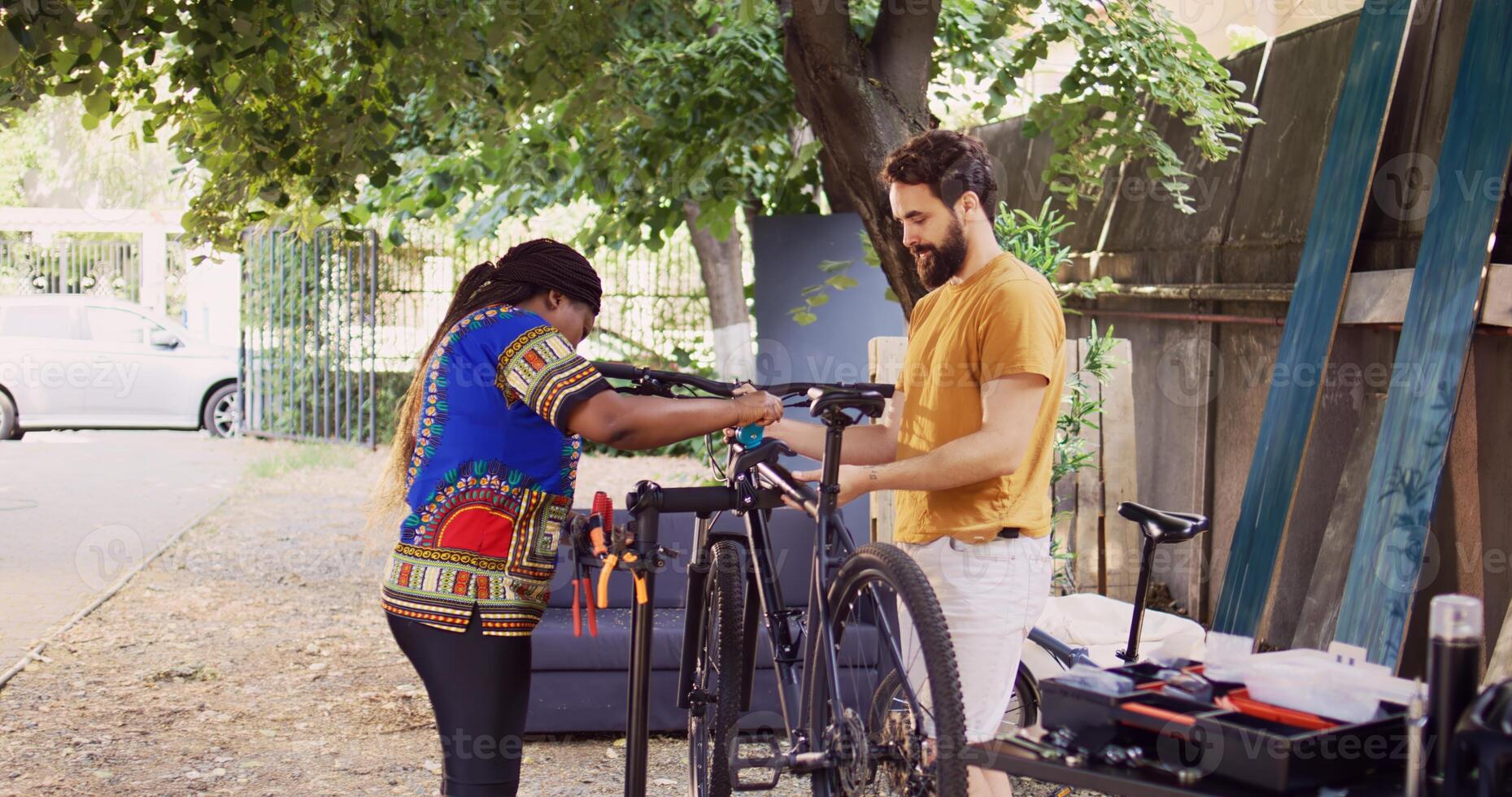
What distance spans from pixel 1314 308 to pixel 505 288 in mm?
3276

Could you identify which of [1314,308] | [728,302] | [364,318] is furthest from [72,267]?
[1314,308]

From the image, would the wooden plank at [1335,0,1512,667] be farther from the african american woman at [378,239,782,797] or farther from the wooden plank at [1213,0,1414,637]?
the african american woman at [378,239,782,797]

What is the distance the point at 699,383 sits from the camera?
2908mm

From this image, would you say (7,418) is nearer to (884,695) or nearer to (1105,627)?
(1105,627)

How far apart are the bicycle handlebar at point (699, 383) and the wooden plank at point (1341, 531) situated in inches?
103

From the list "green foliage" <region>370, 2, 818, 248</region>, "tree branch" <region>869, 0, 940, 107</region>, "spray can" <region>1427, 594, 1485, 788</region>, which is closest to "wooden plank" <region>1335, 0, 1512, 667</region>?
"tree branch" <region>869, 0, 940, 107</region>

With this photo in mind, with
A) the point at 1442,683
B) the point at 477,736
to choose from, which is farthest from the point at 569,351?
the point at 1442,683

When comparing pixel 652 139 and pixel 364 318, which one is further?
pixel 364 318

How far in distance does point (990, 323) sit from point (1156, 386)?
168 inches

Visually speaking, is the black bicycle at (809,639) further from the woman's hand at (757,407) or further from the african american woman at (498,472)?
the african american woman at (498,472)

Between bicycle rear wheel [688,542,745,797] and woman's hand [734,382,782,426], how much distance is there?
62 centimetres

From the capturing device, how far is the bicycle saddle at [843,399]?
2.66 metres

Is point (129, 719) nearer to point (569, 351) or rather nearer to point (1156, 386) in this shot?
point (569, 351)

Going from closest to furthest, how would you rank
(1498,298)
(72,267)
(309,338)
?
(1498,298) < (309,338) < (72,267)
